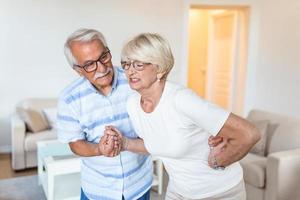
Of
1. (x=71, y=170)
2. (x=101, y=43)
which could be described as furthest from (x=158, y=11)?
(x=101, y=43)

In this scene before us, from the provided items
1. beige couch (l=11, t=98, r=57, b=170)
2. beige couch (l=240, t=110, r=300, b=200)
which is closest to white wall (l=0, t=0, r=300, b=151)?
beige couch (l=11, t=98, r=57, b=170)

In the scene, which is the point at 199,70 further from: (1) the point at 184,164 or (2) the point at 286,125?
(1) the point at 184,164

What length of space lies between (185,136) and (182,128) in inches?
1.4

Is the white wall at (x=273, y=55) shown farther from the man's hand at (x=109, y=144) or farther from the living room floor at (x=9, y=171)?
the man's hand at (x=109, y=144)

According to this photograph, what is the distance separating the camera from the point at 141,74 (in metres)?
1.20

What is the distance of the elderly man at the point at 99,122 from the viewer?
1.37 m

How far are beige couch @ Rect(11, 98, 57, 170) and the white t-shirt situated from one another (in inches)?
103

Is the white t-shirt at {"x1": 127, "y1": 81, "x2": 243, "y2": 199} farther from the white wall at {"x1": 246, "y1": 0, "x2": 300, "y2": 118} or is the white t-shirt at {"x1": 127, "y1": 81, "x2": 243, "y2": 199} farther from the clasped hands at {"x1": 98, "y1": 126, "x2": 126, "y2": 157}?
the white wall at {"x1": 246, "y1": 0, "x2": 300, "y2": 118}

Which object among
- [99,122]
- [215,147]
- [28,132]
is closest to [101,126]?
[99,122]

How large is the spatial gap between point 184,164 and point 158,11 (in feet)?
13.8

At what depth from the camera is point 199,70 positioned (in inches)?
280

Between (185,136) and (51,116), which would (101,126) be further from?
(51,116)

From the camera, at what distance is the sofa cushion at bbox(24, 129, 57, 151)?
142 inches

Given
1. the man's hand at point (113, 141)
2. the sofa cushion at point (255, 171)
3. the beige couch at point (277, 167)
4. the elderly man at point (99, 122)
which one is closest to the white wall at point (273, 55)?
the beige couch at point (277, 167)
